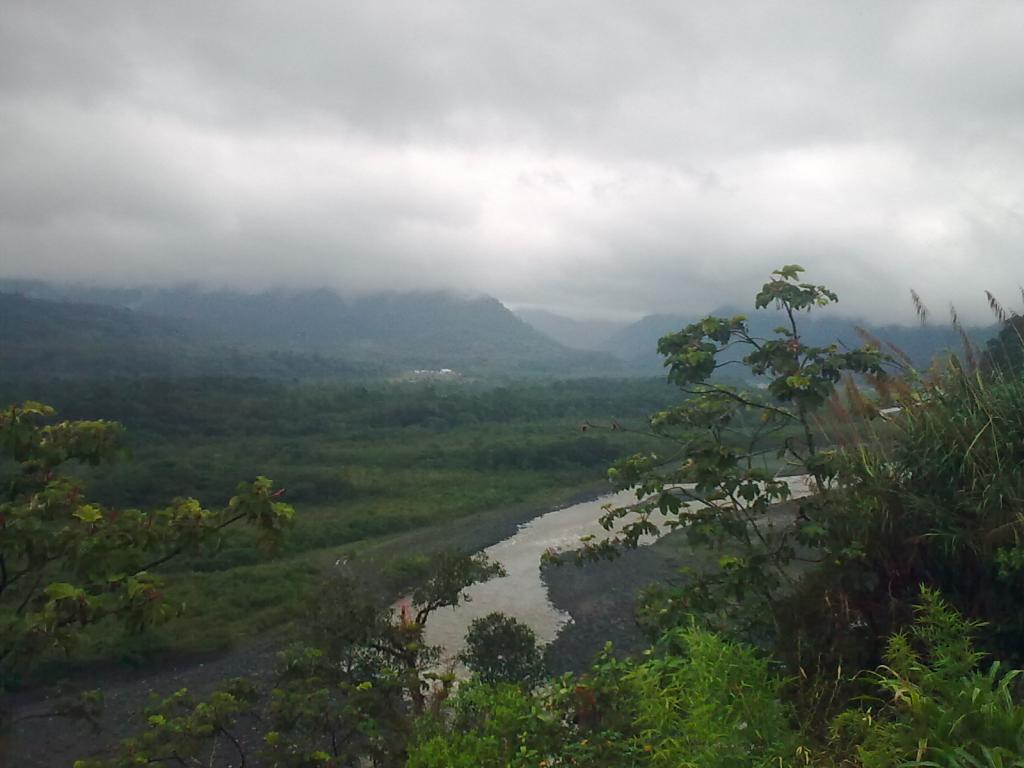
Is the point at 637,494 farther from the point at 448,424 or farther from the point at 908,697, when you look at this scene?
the point at 448,424

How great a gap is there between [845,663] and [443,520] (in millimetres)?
30667

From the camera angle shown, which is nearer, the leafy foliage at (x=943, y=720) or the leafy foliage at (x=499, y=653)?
the leafy foliage at (x=943, y=720)

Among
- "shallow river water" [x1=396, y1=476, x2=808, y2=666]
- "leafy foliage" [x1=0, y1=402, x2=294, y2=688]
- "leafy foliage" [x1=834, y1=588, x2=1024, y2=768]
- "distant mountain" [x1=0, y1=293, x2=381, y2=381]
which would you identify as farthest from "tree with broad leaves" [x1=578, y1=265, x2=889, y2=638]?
"distant mountain" [x1=0, y1=293, x2=381, y2=381]

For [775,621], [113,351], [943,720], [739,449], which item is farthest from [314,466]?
[113,351]

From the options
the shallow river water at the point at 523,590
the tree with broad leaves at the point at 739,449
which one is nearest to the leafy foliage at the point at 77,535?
the tree with broad leaves at the point at 739,449

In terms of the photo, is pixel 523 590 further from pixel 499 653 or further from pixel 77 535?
pixel 77 535

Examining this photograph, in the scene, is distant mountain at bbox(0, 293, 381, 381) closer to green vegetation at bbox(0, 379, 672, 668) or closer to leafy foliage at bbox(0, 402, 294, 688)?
green vegetation at bbox(0, 379, 672, 668)

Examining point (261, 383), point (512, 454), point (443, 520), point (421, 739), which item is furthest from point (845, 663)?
point (261, 383)

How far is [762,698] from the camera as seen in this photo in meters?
3.77

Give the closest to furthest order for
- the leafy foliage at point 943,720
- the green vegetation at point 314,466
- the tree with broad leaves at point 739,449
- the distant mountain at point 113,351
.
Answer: the leafy foliage at point 943,720 < the tree with broad leaves at point 739,449 < the green vegetation at point 314,466 < the distant mountain at point 113,351

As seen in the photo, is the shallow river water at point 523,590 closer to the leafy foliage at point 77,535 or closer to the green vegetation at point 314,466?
the green vegetation at point 314,466

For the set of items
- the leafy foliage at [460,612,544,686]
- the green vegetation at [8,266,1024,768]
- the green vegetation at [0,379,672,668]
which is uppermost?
the green vegetation at [8,266,1024,768]

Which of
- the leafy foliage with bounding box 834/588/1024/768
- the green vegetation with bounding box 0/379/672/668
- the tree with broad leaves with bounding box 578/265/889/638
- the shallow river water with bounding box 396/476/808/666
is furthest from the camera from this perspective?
the green vegetation with bounding box 0/379/672/668

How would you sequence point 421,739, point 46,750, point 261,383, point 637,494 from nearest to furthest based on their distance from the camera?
point 421,739
point 637,494
point 46,750
point 261,383
